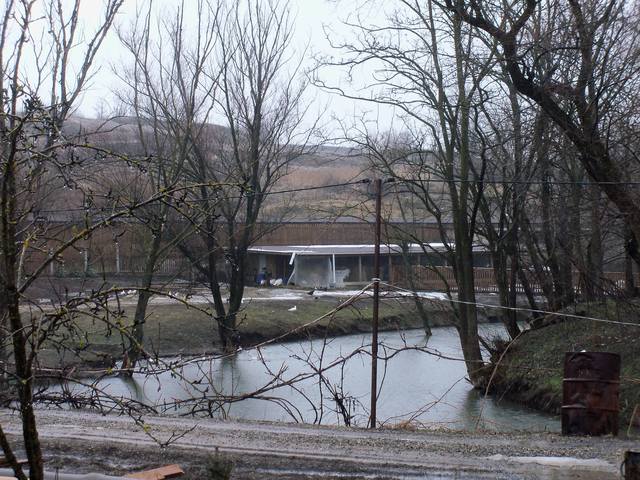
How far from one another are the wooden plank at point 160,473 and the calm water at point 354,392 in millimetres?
5760

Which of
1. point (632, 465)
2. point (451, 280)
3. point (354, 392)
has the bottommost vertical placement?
point (354, 392)

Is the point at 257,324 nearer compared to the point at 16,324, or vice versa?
the point at 16,324

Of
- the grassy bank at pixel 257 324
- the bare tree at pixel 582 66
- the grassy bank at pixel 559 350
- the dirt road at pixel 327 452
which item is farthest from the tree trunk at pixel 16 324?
the grassy bank at pixel 257 324

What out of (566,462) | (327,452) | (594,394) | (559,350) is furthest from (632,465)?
(559,350)

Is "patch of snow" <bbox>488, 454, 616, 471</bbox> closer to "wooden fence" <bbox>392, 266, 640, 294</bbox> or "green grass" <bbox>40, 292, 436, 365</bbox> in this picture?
"wooden fence" <bbox>392, 266, 640, 294</bbox>

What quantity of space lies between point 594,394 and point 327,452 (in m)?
4.05

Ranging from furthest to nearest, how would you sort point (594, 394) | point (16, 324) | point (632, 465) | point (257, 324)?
point (257, 324)
point (594, 394)
point (632, 465)
point (16, 324)

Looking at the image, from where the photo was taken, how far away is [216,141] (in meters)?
28.5

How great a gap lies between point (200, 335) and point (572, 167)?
15.3 m

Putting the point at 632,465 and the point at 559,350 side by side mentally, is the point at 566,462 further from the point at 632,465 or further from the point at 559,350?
the point at 559,350

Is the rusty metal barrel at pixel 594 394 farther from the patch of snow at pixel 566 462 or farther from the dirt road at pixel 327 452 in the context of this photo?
the patch of snow at pixel 566 462

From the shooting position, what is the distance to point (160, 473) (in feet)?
20.4

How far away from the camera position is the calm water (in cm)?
1352

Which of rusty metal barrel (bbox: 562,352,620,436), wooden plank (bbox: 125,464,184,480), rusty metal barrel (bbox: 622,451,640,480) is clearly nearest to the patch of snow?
rusty metal barrel (bbox: 622,451,640,480)
